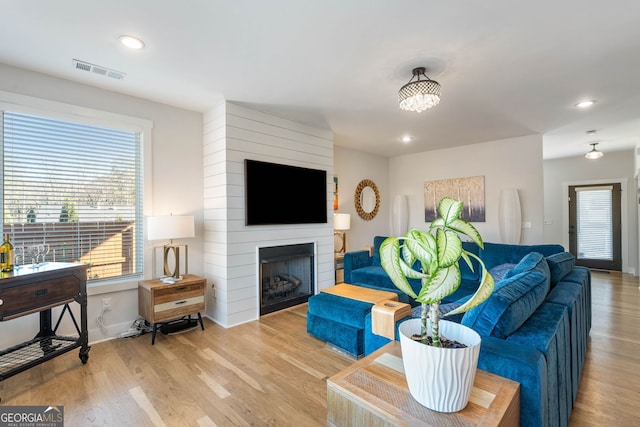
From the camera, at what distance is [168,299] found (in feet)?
9.82

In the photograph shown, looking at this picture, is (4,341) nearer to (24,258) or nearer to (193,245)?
(24,258)

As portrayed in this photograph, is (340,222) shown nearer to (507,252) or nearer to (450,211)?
(507,252)

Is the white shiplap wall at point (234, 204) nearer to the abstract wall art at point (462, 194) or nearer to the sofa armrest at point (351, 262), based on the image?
the sofa armrest at point (351, 262)

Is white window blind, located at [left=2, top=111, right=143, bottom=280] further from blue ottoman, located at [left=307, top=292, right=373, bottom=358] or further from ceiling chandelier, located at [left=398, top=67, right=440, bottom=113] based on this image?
ceiling chandelier, located at [left=398, top=67, right=440, bottom=113]

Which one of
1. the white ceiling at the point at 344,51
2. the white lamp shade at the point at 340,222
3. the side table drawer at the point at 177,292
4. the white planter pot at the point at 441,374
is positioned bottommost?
the side table drawer at the point at 177,292

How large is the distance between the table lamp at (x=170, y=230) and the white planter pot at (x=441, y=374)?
2660mm

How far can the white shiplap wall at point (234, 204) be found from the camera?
11.0 ft

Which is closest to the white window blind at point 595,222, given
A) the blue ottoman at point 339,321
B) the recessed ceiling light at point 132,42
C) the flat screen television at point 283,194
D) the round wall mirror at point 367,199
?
the round wall mirror at point 367,199

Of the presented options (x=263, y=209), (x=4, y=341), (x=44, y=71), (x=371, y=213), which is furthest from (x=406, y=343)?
(x=371, y=213)

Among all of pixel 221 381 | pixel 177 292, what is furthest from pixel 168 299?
pixel 221 381

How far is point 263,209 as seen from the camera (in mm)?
3680

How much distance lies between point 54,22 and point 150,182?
5.30ft

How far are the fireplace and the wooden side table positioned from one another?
0.76 m

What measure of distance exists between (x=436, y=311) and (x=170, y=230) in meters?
2.74
